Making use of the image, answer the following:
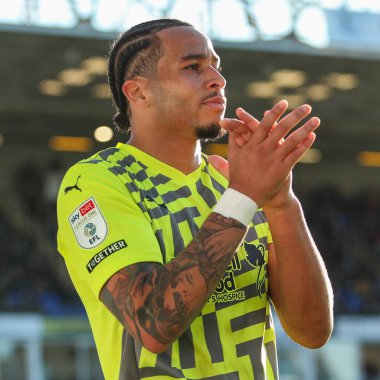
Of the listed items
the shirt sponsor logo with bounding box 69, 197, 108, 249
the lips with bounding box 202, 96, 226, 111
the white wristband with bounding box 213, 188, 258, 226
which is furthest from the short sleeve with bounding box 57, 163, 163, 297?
the lips with bounding box 202, 96, 226, 111

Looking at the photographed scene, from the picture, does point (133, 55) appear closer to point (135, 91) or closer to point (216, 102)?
point (135, 91)

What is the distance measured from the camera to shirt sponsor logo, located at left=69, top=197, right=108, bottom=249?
2691 mm

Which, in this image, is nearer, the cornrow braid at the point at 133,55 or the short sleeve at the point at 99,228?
the short sleeve at the point at 99,228

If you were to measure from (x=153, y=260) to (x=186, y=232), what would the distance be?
0.67 ft

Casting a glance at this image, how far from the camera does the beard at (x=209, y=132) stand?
2865 mm

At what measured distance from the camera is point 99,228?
8.86 ft

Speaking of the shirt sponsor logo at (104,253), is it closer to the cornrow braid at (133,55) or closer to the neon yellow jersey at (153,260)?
the neon yellow jersey at (153,260)

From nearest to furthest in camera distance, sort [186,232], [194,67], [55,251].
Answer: [186,232] → [194,67] → [55,251]

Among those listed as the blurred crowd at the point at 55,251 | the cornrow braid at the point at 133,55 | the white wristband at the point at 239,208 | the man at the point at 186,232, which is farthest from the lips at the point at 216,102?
the blurred crowd at the point at 55,251

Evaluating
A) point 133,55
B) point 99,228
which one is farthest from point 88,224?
point 133,55

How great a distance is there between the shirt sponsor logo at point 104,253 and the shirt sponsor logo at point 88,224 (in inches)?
1.3

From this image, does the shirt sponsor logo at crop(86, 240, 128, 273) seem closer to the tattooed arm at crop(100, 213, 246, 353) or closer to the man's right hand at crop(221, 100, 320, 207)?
the tattooed arm at crop(100, 213, 246, 353)

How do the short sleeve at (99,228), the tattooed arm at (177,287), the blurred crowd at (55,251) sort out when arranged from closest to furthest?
the tattooed arm at (177,287) → the short sleeve at (99,228) → the blurred crowd at (55,251)

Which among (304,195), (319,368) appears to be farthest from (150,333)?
(304,195)
